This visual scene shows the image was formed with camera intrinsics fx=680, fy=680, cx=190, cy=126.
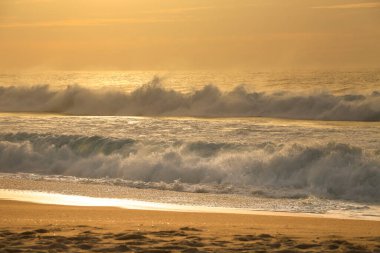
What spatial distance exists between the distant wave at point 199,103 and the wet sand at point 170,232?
21227 millimetres

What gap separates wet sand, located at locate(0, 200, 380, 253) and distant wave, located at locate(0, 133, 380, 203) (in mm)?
4344

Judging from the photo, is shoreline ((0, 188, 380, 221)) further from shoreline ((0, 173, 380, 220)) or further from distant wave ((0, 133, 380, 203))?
distant wave ((0, 133, 380, 203))

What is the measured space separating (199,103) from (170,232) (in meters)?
30.1

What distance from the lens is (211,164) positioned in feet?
55.3

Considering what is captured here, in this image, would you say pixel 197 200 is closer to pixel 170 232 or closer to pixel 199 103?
pixel 170 232

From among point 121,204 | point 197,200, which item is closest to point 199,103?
point 197,200

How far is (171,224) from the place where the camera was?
31.1ft

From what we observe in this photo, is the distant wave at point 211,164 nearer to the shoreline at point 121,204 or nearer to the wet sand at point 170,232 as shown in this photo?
the shoreline at point 121,204

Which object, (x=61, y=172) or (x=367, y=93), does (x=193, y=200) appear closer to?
(x=61, y=172)

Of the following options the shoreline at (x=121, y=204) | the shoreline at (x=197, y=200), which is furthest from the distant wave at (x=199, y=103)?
A: the shoreline at (x=121, y=204)

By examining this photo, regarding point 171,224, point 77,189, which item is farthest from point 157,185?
point 171,224

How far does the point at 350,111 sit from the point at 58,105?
1966 cm

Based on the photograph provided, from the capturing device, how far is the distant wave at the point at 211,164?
49.5 ft

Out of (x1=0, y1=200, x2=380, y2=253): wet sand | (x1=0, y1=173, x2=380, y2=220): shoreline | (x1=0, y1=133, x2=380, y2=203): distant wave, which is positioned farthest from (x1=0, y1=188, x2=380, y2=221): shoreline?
(x1=0, y1=133, x2=380, y2=203): distant wave
